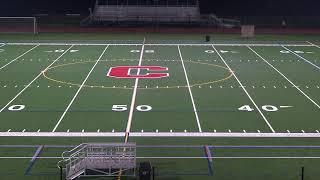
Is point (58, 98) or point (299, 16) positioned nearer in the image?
point (58, 98)

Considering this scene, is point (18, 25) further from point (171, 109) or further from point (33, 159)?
point (33, 159)

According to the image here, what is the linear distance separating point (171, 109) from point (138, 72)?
6231mm

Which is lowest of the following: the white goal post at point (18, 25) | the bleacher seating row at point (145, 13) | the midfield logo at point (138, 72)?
the midfield logo at point (138, 72)

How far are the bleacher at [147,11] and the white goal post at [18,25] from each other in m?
5.21

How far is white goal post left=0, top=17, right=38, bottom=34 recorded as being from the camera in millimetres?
39588

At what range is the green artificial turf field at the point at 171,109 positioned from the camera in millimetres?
12617

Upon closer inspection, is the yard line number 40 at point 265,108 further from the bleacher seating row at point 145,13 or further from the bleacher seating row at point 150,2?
the bleacher seating row at point 150,2

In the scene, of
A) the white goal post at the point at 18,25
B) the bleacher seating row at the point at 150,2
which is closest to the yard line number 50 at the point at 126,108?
the white goal post at the point at 18,25

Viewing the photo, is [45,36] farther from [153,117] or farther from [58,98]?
[153,117]

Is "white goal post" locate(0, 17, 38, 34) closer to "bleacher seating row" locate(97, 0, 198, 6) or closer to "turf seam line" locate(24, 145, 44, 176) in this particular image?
"bleacher seating row" locate(97, 0, 198, 6)

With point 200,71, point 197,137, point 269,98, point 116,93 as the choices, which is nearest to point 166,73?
point 200,71

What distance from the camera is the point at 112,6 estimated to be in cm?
4766

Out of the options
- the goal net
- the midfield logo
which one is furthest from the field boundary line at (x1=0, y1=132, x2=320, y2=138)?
the goal net

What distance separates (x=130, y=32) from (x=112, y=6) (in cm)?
818
